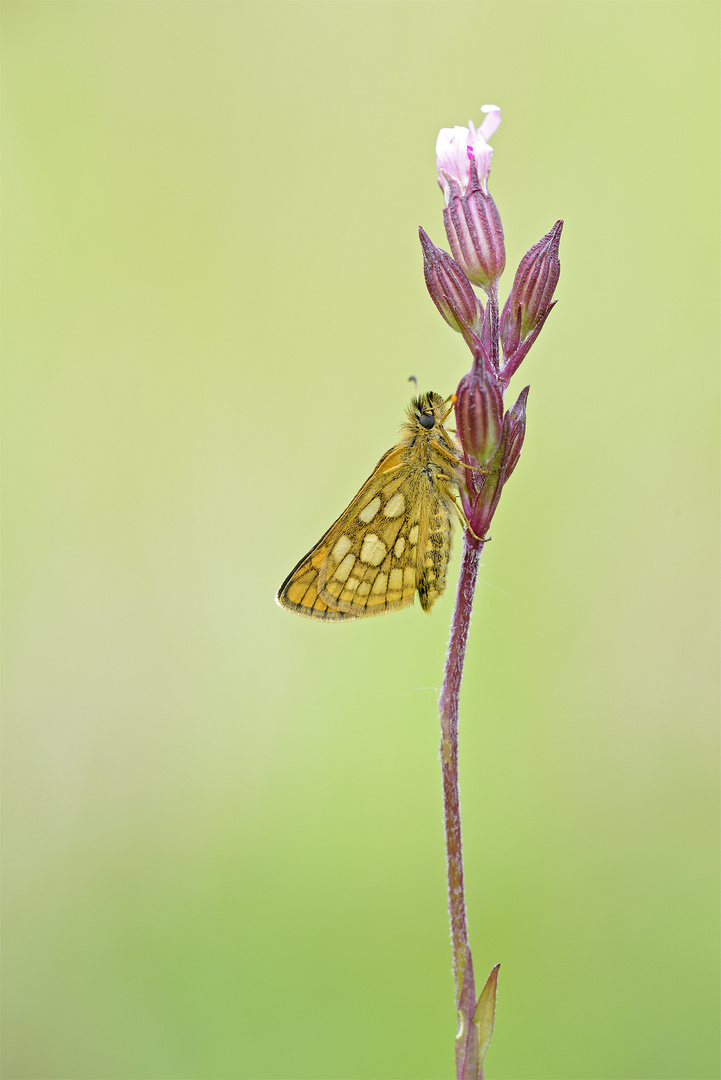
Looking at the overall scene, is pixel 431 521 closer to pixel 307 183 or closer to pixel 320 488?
pixel 320 488

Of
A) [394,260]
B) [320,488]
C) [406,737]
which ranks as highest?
[394,260]

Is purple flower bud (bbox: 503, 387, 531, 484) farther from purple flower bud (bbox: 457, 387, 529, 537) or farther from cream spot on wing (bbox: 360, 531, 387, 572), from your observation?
cream spot on wing (bbox: 360, 531, 387, 572)

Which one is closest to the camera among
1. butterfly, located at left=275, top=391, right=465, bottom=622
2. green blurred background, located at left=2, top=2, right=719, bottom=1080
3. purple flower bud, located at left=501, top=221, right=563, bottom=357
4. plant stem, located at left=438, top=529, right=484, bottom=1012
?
plant stem, located at left=438, top=529, right=484, bottom=1012

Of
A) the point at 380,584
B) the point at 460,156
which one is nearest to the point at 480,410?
the point at 460,156

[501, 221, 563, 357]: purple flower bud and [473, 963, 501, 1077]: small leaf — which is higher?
[501, 221, 563, 357]: purple flower bud

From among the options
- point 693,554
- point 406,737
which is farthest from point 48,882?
point 693,554

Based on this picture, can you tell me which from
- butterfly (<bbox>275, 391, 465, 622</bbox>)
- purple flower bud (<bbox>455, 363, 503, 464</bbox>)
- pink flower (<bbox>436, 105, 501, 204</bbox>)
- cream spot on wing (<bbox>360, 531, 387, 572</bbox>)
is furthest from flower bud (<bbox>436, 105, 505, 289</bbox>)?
cream spot on wing (<bbox>360, 531, 387, 572</bbox>)

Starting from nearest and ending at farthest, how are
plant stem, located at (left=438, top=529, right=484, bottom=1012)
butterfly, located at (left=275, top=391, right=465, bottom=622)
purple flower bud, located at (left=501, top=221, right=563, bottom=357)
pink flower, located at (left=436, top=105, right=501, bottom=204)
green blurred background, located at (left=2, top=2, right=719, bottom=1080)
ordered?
plant stem, located at (left=438, top=529, right=484, bottom=1012) < purple flower bud, located at (left=501, top=221, right=563, bottom=357) < pink flower, located at (left=436, top=105, right=501, bottom=204) < butterfly, located at (left=275, top=391, right=465, bottom=622) < green blurred background, located at (left=2, top=2, right=719, bottom=1080)
